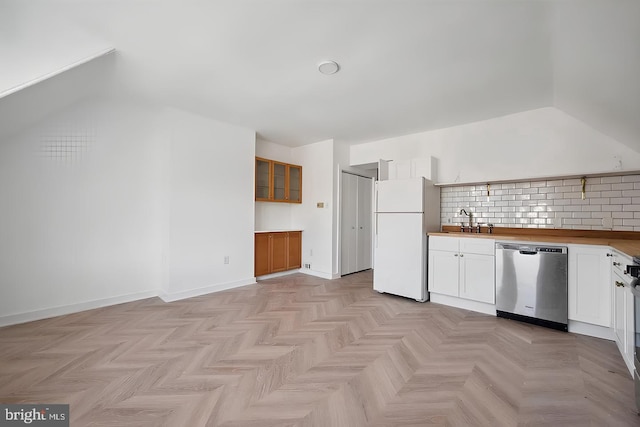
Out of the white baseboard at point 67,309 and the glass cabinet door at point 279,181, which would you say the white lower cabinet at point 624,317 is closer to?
the glass cabinet door at point 279,181

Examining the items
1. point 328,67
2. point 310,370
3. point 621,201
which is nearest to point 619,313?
point 621,201

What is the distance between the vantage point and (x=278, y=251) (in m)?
5.02

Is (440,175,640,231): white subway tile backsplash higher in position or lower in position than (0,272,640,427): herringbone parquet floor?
higher

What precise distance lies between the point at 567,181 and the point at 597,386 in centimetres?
234

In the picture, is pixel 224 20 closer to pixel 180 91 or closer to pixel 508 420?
pixel 180 91

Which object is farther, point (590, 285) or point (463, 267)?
point (463, 267)

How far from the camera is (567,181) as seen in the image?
3.26 meters

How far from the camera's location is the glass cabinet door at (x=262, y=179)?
4781 millimetres

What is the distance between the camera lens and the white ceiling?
1808 millimetres

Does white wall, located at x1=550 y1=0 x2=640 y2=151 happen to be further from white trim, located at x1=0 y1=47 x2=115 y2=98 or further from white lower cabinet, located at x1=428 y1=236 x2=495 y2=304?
white trim, located at x1=0 y1=47 x2=115 y2=98

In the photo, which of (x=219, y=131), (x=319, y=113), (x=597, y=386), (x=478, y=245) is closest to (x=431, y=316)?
(x=478, y=245)

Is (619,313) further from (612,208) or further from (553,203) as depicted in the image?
(553,203)

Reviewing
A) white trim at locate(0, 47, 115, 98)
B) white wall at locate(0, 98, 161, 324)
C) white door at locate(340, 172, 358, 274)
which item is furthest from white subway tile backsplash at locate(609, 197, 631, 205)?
white wall at locate(0, 98, 161, 324)

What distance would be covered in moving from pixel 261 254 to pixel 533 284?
3.77 meters
